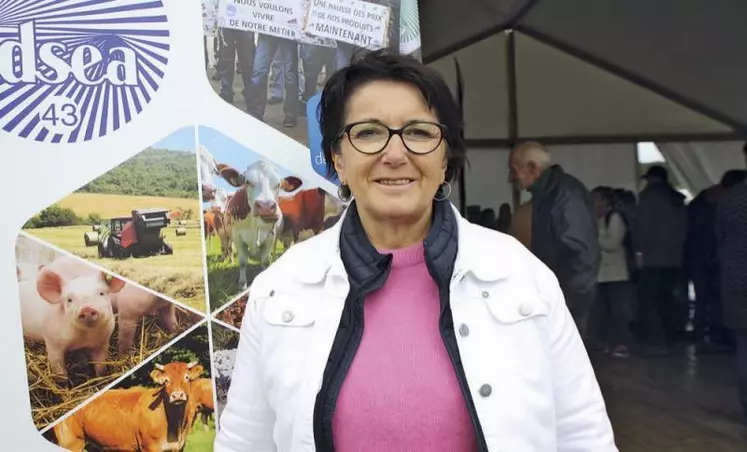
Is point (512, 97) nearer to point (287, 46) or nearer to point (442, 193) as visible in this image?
point (287, 46)

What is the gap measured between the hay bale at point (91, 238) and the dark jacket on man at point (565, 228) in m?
Answer: 2.49

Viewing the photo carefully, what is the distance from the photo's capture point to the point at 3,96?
58.8 inches

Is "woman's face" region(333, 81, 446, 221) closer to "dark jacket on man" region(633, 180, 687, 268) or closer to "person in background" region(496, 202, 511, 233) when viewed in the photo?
"person in background" region(496, 202, 511, 233)

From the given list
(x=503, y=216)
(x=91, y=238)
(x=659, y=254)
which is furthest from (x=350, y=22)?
(x=659, y=254)

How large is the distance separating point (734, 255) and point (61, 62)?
3.41 metres

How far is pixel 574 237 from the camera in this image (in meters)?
3.35

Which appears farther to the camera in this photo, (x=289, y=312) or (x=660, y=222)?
(x=660, y=222)

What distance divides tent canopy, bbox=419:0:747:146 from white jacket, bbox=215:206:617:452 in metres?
2.73

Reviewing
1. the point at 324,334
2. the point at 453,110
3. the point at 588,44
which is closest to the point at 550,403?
the point at 324,334

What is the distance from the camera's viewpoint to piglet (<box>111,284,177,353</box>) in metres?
1.58

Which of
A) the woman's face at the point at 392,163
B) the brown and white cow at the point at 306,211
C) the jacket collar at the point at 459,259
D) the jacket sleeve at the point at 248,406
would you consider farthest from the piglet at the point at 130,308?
the woman's face at the point at 392,163

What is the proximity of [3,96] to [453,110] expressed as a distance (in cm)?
111

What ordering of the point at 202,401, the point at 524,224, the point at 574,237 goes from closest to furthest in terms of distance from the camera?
the point at 202,401 < the point at 574,237 < the point at 524,224

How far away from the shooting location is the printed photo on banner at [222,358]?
→ 1.65 metres
